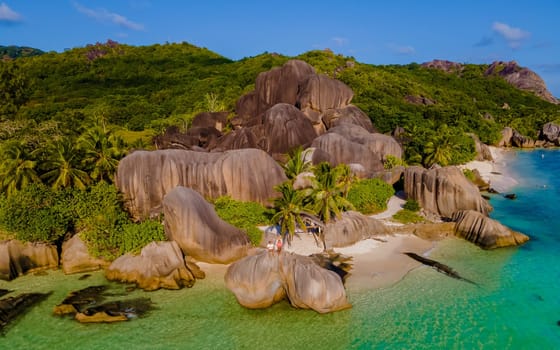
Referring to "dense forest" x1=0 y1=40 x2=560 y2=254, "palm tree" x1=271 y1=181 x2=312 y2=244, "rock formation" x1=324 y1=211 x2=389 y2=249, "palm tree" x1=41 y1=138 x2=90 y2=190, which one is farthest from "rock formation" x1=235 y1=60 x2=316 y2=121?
"palm tree" x1=271 y1=181 x2=312 y2=244

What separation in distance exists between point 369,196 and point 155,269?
18715mm

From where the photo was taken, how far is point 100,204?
25234mm

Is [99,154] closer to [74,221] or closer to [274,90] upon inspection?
[74,221]

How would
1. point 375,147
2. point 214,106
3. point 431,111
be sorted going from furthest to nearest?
point 431,111, point 214,106, point 375,147

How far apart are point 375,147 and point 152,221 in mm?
27317

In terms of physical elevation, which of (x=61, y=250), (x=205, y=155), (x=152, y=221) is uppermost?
(x=205, y=155)

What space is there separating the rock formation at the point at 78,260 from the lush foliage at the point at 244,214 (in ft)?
27.0

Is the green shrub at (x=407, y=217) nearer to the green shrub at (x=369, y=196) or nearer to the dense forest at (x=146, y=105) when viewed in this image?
the green shrub at (x=369, y=196)

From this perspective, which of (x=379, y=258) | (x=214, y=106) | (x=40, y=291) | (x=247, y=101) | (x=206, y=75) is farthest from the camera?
(x=206, y=75)

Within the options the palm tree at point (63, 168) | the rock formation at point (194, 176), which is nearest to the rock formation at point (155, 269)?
the rock formation at point (194, 176)

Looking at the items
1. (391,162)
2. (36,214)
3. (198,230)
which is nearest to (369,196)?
(391,162)

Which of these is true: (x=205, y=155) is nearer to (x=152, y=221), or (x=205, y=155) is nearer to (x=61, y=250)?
(x=152, y=221)

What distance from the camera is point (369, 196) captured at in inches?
1282

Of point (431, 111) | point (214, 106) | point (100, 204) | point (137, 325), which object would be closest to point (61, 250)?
point (100, 204)
